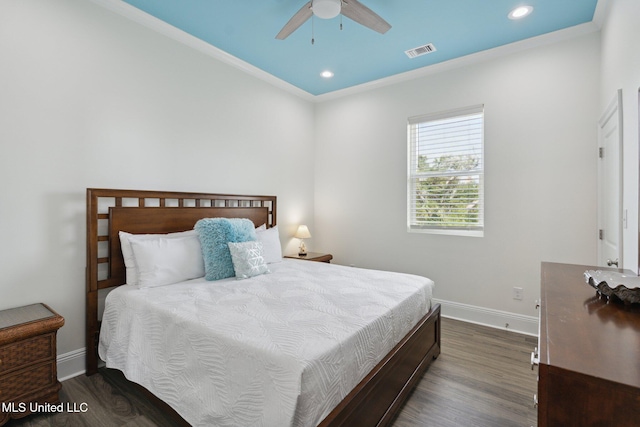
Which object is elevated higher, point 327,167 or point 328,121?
point 328,121

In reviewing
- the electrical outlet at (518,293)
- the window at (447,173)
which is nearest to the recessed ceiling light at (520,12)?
the window at (447,173)

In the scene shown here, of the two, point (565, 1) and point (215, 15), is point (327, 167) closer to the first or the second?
point (215, 15)

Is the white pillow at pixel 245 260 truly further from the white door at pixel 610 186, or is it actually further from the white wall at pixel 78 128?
the white door at pixel 610 186

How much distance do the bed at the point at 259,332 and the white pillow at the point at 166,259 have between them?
90 millimetres

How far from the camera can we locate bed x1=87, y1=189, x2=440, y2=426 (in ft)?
4.19

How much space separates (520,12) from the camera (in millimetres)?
2578

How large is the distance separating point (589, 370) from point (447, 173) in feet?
10.2

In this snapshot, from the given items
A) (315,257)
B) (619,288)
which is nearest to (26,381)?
(315,257)

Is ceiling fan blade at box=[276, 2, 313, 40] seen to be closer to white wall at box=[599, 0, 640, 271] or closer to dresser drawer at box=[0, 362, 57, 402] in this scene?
white wall at box=[599, 0, 640, 271]

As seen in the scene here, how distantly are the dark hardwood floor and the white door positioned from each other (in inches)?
42.2

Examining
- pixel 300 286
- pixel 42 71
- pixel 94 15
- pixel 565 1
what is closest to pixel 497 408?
pixel 300 286

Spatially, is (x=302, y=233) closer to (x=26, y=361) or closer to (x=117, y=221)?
(x=117, y=221)

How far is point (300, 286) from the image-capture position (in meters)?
2.33

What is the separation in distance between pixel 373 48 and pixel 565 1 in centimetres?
156
